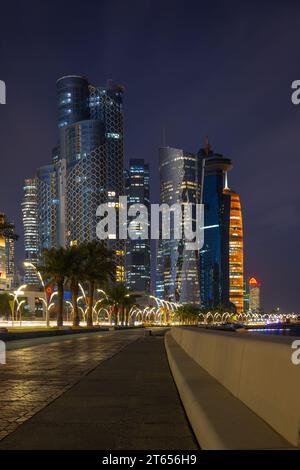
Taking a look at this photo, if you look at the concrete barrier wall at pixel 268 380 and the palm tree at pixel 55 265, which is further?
the palm tree at pixel 55 265

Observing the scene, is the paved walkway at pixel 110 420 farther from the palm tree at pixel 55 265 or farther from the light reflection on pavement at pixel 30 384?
the palm tree at pixel 55 265

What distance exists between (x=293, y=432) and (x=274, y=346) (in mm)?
1053

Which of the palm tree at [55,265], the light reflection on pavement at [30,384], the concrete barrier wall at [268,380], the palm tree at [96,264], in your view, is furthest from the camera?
the palm tree at [96,264]

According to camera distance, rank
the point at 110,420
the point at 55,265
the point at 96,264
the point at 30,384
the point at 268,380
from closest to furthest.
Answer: the point at 268,380 → the point at 110,420 → the point at 30,384 → the point at 55,265 → the point at 96,264

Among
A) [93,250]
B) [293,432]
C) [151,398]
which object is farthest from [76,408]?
[93,250]

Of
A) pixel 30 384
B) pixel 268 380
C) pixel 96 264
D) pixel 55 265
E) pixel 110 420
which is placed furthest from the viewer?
pixel 96 264

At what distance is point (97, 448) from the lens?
662 cm

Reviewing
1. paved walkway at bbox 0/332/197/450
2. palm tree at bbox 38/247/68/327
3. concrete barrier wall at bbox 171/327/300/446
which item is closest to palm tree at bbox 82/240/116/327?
palm tree at bbox 38/247/68/327

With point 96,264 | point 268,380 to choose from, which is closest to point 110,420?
point 268,380

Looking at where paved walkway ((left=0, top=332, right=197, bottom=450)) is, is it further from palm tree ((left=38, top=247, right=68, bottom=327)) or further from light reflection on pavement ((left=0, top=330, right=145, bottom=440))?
palm tree ((left=38, top=247, right=68, bottom=327))

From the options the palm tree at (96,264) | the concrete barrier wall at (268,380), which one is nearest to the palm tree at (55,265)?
the palm tree at (96,264)

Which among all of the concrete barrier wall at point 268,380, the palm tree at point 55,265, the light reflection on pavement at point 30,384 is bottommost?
the light reflection on pavement at point 30,384

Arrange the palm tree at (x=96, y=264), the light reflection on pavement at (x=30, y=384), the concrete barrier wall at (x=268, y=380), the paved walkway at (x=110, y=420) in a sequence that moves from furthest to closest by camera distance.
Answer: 1. the palm tree at (x=96, y=264)
2. the light reflection on pavement at (x=30, y=384)
3. the paved walkway at (x=110, y=420)
4. the concrete barrier wall at (x=268, y=380)

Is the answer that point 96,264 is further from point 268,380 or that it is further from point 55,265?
point 268,380
